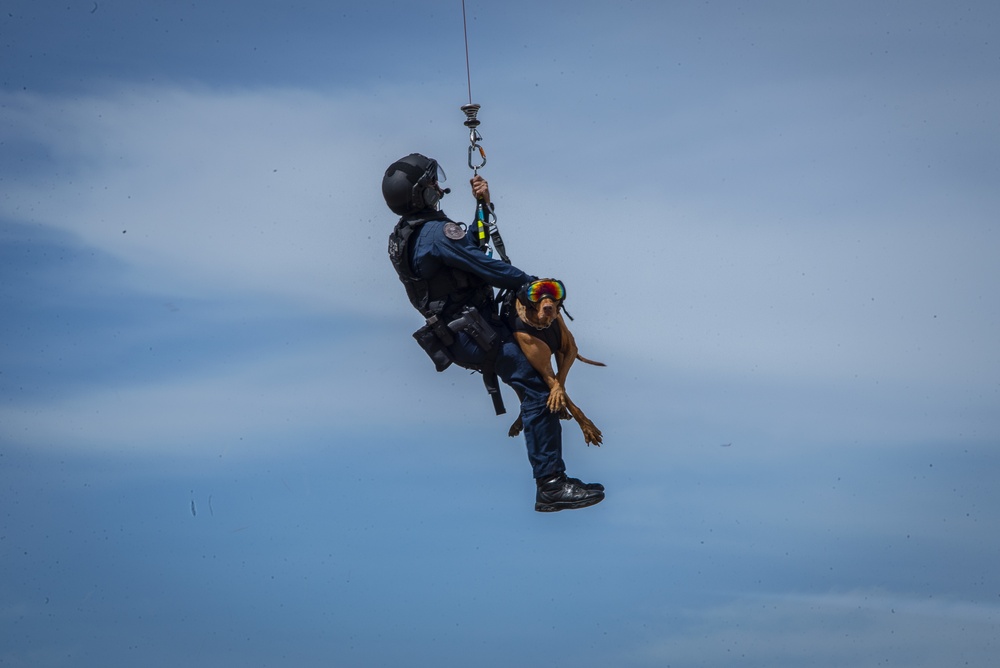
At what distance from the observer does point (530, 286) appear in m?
12.9

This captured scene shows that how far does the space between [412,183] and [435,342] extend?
158cm

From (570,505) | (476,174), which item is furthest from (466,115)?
(570,505)

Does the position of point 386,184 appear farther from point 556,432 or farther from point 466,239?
point 556,432

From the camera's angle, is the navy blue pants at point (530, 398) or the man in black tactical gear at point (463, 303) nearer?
the man in black tactical gear at point (463, 303)

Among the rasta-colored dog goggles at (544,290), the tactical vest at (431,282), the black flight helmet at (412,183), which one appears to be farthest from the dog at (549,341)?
the black flight helmet at (412,183)

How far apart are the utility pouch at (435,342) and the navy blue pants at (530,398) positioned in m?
0.09

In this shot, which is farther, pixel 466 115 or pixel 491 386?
pixel 491 386

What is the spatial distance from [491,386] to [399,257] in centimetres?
160

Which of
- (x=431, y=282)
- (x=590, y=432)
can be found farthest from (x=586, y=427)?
(x=431, y=282)

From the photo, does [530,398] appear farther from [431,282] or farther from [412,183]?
[412,183]

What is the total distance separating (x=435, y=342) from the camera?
43.4ft

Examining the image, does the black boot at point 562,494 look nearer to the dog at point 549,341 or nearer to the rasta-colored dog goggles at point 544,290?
the dog at point 549,341

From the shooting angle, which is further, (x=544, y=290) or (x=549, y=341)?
(x=549, y=341)

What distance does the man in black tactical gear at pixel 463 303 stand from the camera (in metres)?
12.9
